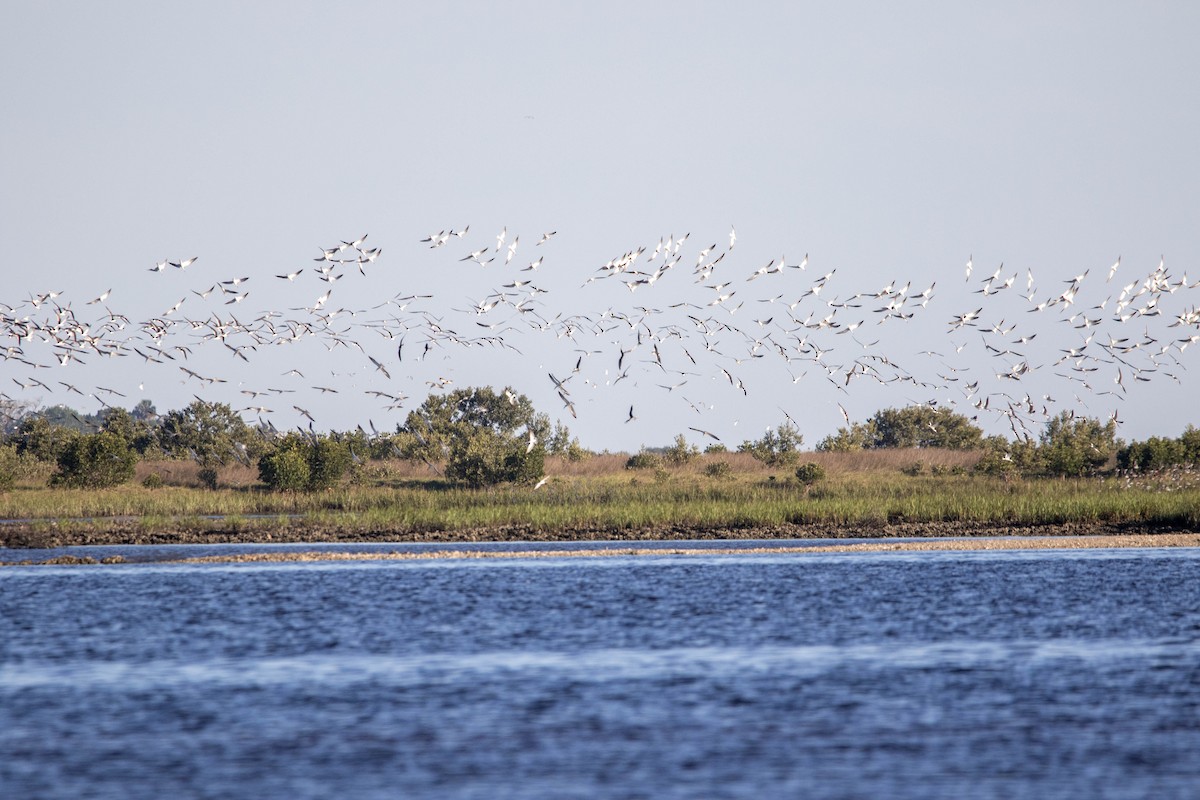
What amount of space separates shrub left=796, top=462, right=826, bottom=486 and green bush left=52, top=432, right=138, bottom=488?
35291 mm

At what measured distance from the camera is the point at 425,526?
53.8 metres

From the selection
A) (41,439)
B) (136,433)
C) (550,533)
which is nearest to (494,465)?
(550,533)

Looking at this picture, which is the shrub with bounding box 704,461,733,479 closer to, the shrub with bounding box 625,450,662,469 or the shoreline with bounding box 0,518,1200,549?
the shrub with bounding box 625,450,662,469

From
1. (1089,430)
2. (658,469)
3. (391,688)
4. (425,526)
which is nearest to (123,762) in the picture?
(391,688)

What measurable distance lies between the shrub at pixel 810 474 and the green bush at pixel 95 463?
35.3 meters

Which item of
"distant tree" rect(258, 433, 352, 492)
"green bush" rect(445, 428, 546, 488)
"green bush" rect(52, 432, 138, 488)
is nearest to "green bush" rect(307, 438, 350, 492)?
"distant tree" rect(258, 433, 352, 492)

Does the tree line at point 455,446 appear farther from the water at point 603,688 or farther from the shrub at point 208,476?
the water at point 603,688

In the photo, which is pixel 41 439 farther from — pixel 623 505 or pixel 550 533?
pixel 550 533

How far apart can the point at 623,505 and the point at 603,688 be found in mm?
36714

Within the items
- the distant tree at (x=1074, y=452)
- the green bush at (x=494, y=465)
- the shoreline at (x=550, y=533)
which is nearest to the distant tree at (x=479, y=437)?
the green bush at (x=494, y=465)

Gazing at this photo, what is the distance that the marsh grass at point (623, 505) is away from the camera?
5344 centimetres

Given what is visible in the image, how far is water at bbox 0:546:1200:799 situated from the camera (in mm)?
15773

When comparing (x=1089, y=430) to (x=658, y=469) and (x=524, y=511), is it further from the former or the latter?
(x=524, y=511)

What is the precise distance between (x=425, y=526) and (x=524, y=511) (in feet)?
12.8
